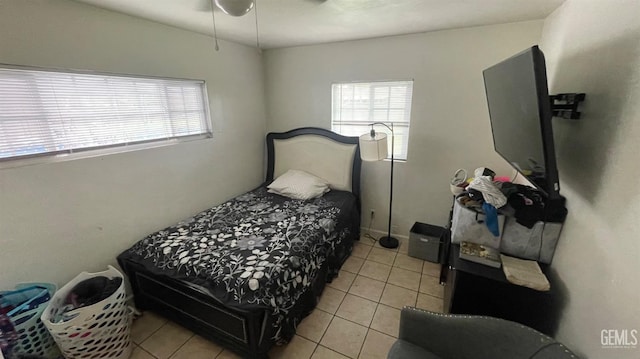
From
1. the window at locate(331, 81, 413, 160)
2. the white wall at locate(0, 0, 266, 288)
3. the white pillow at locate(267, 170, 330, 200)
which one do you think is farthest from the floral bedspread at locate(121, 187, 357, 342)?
the window at locate(331, 81, 413, 160)

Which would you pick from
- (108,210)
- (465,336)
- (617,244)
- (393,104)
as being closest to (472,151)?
(393,104)

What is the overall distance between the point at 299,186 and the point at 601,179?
7.46ft

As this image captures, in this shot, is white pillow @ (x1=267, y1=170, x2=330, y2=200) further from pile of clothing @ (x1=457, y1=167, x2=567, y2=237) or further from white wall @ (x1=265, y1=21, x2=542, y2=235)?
pile of clothing @ (x1=457, y1=167, x2=567, y2=237)

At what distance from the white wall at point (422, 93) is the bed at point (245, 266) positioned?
2.23 feet

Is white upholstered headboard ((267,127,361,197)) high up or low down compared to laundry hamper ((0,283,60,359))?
up

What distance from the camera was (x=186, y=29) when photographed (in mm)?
2262

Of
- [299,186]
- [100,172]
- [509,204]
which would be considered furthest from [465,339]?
[100,172]

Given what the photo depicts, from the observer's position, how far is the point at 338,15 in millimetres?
1899

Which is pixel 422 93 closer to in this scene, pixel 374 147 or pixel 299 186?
pixel 374 147

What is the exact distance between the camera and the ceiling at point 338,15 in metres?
Result: 1.68

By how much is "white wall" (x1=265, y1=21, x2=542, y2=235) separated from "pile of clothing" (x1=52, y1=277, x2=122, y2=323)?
240 centimetres

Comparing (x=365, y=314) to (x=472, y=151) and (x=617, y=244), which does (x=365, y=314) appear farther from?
(x=472, y=151)

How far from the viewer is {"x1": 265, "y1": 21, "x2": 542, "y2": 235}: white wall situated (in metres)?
2.30

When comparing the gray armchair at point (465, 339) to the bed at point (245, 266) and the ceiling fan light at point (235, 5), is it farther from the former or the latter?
the ceiling fan light at point (235, 5)
